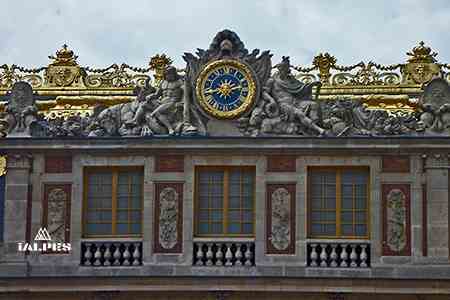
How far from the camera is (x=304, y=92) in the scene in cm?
3575

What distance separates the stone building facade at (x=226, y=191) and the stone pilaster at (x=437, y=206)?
27mm

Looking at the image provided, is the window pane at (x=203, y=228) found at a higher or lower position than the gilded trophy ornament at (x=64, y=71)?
lower

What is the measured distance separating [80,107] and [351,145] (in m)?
8.09

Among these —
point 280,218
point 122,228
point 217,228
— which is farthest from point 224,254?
point 122,228

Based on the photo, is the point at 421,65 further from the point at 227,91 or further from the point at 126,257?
the point at 126,257

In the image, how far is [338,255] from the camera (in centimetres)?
3469

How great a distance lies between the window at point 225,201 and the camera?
3534 cm

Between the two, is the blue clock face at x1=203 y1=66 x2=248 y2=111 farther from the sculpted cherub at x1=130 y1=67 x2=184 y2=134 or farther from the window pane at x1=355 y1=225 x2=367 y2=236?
the window pane at x1=355 y1=225 x2=367 y2=236

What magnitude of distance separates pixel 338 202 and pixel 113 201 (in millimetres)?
6109

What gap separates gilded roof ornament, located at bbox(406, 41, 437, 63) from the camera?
37.2 metres

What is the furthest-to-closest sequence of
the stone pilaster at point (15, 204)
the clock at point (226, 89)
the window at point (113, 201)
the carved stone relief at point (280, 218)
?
the clock at point (226, 89)
the window at point (113, 201)
the stone pilaster at point (15, 204)
the carved stone relief at point (280, 218)

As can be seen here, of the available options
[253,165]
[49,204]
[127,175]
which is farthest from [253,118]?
[49,204]

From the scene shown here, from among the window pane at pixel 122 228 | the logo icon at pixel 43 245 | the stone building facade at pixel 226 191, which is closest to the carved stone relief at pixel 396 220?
the stone building facade at pixel 226 191

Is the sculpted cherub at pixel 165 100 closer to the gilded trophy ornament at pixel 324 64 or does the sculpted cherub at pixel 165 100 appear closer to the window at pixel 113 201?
the window at pixel 113 201
